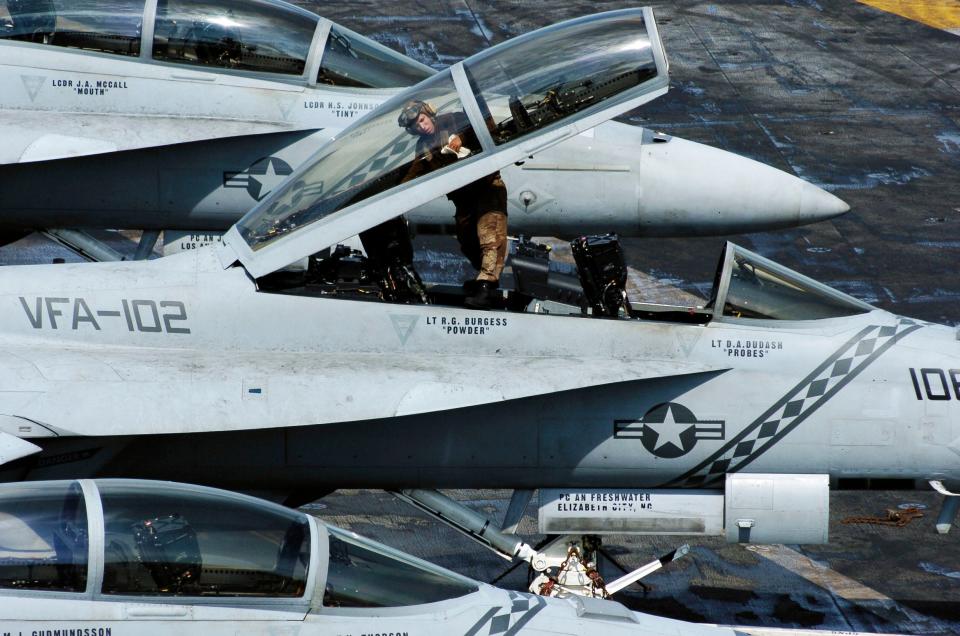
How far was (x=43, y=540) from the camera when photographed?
6.75 meters

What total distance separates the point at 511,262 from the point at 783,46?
1661 centimetres

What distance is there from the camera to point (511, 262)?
32.0 ft

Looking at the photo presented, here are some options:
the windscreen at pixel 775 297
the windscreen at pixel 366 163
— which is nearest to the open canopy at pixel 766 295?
the windscreen at pixel 775 297

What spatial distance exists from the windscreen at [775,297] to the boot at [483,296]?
1.58 meters

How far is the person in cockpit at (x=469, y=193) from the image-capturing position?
8.82 metres

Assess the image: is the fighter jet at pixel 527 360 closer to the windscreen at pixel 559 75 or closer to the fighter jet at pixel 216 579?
the windscreen at pixel 559 75

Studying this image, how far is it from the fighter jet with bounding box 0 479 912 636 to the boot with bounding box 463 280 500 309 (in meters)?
2.14

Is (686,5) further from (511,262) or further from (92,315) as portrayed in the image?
(92,315)

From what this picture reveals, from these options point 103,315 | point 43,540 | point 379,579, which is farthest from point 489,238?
point 43,540

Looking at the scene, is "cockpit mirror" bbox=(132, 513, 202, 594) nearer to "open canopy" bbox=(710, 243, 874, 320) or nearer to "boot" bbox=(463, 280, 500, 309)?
"boot" bbox=(463, 280, 500, 309)

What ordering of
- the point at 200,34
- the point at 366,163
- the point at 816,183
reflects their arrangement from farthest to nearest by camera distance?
1. the point at 816,183
2. the point at 200,34
3. the point at 366,163

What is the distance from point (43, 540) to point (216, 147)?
5.79 m

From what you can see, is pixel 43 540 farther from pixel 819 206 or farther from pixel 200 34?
pixel 819 206

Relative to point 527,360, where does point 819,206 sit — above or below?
above
